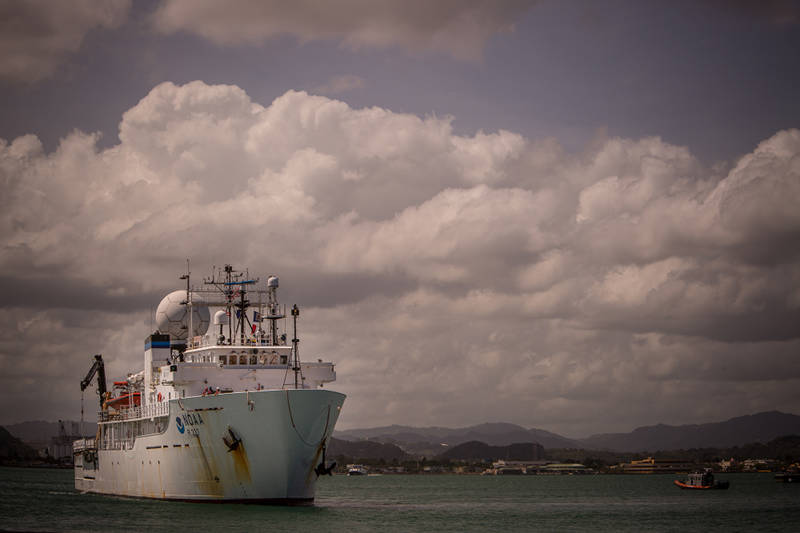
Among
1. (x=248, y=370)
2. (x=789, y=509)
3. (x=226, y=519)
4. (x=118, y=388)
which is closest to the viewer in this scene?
(x=226, y=519)

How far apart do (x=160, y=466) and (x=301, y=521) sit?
12074mm

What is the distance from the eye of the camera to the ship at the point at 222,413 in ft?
147

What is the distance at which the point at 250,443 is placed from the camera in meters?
44.8

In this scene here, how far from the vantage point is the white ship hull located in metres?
44.5

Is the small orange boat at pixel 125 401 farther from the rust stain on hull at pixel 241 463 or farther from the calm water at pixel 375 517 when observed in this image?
the rust stain on hull at pixel 241 463

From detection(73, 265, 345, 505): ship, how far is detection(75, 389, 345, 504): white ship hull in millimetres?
50

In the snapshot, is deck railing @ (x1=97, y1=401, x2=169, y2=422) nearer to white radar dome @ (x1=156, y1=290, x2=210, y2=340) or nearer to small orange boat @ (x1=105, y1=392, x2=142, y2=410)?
small orange boat @ (x1=105, y1=392, x2=142, y2=410)

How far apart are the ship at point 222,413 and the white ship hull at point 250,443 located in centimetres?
5

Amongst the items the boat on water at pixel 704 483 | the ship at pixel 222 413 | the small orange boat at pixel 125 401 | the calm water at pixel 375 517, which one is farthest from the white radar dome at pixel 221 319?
the boat on water at pixel 704 483

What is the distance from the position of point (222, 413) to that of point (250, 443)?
2079mm

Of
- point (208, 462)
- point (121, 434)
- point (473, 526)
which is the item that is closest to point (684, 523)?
point (473, 526)

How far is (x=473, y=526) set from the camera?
47.2 metres

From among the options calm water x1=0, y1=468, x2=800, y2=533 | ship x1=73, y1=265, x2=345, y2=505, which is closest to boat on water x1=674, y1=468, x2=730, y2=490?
calm water x1=0, y1=468, x2=800, y2=533

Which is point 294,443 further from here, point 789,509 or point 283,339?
point 789,509
